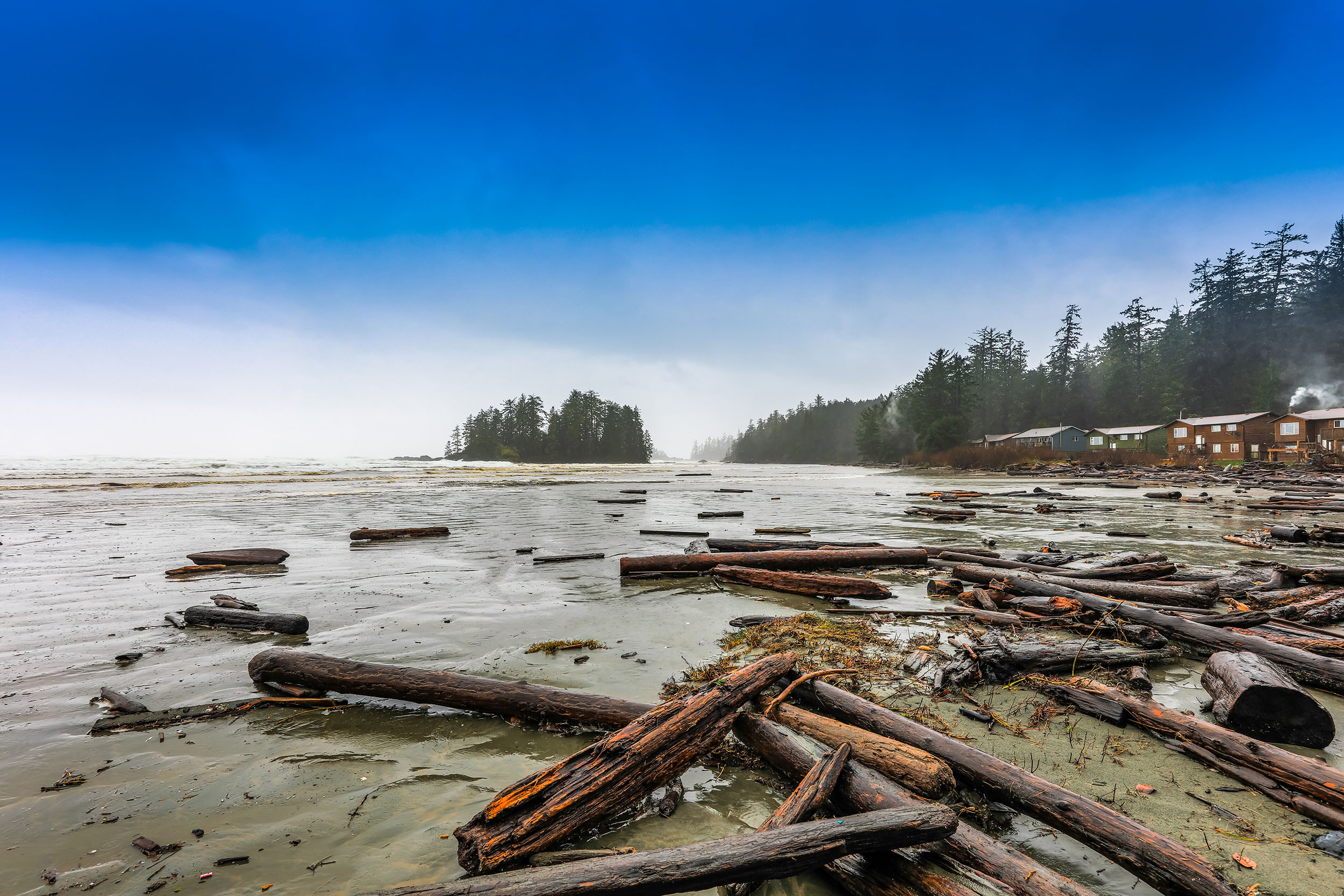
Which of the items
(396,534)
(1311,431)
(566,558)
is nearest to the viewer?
(566,558)

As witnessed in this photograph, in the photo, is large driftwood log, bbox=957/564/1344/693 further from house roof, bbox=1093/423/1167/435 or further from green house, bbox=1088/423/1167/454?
house roof, bbox=1093/423/1167/435

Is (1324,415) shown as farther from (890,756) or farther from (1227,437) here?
(890,756)

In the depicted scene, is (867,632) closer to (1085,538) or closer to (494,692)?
(494,692)

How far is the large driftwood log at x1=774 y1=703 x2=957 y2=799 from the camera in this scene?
2.79m

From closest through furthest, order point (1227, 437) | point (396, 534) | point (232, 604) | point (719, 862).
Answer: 1. point (719, 862)
2. point (232, 604)
3. point (396, 534)
4. point (1227, 437)

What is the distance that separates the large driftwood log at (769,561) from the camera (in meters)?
9.12

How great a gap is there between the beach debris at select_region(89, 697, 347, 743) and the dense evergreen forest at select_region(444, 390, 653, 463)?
13008cm

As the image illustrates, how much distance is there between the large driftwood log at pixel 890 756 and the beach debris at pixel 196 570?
10.8 metres

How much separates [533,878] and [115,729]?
4.10 metres

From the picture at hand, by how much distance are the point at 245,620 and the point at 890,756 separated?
715 cm

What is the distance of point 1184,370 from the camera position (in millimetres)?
87188

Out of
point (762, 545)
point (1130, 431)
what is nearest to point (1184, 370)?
point (1130, 431)

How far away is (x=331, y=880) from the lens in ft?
8.18

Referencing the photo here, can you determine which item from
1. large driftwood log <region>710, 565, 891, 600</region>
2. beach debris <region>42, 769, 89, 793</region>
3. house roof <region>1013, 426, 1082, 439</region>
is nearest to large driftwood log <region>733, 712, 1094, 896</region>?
beach debris <region>42, 769, 89, 793</region>
